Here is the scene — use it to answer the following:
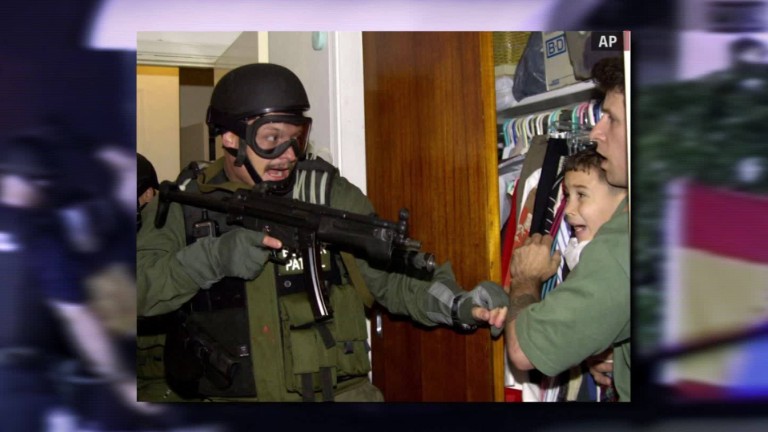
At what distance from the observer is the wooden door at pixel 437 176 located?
66.4 inches

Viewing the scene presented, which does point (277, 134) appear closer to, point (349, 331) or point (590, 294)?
point (349, 331)

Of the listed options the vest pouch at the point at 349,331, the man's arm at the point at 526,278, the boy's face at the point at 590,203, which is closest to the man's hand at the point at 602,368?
the man's arm at the point at 526,278

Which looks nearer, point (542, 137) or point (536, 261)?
point (536, 261)

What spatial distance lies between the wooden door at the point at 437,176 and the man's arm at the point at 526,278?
42 mm

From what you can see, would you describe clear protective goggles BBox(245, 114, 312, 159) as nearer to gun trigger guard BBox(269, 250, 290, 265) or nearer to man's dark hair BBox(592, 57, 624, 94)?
gun trigger guard BBox(269, 250, 290, 265)

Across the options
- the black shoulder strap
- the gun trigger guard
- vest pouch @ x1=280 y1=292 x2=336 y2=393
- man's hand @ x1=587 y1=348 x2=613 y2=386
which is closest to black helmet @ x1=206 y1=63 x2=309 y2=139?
the black shoulder strap

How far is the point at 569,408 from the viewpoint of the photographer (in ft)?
5.64

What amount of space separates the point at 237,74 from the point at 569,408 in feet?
3.50

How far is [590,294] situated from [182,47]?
1.08 meters

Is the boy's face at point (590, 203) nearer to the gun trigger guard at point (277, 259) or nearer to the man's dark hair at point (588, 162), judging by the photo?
the man's dark hair at point (588, 162)

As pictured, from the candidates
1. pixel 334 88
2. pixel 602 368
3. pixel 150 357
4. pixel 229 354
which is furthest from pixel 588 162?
pixel 150 357

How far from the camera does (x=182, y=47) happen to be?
177 centimetres

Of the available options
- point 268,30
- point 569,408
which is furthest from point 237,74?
point 569,408

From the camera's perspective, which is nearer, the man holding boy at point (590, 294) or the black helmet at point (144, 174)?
the man holding boy at point (590, 294)
